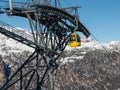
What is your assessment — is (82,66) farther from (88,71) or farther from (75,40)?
(75,40)

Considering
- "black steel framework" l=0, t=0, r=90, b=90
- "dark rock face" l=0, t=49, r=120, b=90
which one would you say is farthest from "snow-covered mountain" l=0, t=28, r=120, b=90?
"black steel framework" l=0, t=0, r=90, b=90

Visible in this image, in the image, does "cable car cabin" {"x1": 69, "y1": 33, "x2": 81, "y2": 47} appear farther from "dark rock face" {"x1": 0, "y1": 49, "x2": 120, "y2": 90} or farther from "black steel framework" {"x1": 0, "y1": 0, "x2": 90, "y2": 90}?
"dark rock face" {"x1": 0, "y1": 49, "x2": 120, "y2": 90}

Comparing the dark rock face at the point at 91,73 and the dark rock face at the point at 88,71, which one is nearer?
the dark rock face at the point at 88,71

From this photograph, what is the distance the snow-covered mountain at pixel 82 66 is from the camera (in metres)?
170

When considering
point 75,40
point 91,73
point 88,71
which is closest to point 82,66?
point 88,71

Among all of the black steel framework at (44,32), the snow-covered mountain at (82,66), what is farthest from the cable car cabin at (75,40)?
the snow-covered mountain at (82,66)

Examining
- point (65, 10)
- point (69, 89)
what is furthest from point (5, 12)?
point (69, 89)

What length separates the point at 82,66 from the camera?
592 ft

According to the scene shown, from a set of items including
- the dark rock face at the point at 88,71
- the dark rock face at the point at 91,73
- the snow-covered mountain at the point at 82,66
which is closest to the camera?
the snow-covered mountain at the point at 82,66

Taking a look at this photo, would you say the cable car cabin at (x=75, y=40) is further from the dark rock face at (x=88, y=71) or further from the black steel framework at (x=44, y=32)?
the dark rock face at (x=88, y=71)

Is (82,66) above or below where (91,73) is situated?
above

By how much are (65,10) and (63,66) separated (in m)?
122

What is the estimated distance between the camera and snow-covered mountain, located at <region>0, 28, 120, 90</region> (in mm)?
170337

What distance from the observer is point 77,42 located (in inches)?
2119
